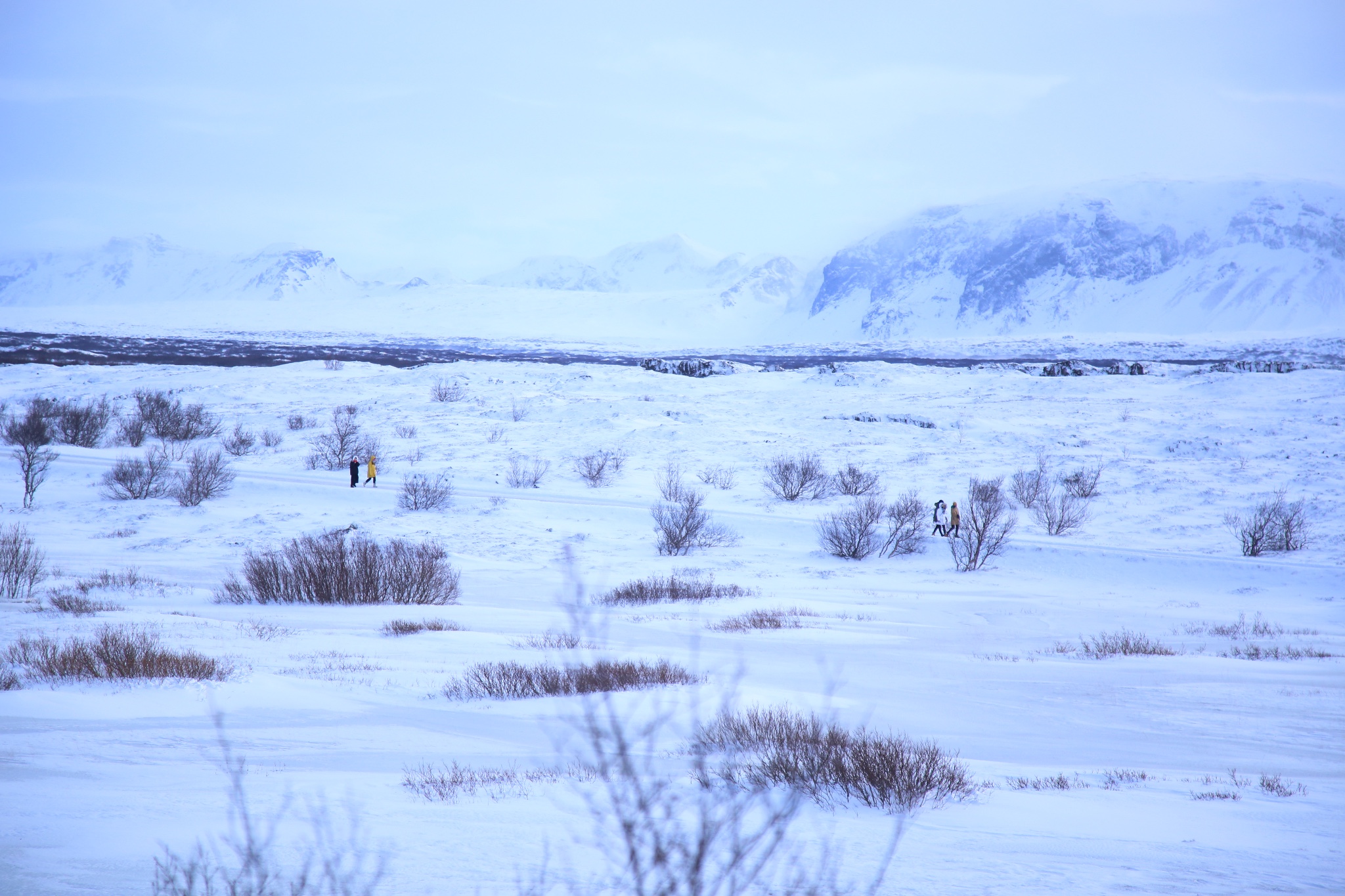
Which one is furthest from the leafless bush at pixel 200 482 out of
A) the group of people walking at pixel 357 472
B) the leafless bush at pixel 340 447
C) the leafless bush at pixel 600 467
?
the leafless bush at pixel 600 467

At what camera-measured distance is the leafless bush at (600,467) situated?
98.4 feet

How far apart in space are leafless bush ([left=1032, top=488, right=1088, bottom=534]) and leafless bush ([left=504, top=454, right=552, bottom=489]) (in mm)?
15709

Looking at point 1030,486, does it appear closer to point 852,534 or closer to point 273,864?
point 852,534

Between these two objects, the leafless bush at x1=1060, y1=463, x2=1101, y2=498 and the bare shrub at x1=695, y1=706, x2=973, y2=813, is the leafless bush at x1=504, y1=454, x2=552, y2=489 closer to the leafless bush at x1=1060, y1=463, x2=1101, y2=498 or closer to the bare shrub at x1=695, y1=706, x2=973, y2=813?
the leafless bush at x1=1060, y1=463, x2=1101, y2=498

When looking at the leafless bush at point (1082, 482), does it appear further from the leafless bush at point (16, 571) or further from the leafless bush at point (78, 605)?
the leafless bush at point (16, 571)

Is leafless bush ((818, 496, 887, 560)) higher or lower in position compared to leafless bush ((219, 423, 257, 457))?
lower

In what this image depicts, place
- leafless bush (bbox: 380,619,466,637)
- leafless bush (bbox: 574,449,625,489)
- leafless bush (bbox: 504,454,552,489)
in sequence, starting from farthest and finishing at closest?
1. leafless bush (bbox: 574,449,625,489)
2. leafless bush (bbox: 504,454,552,489)
3. leafless bush (bbox: 380,619,466,637)

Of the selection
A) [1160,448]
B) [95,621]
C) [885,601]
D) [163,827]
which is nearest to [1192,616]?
[885,601]

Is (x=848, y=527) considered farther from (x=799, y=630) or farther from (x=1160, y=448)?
(x=1160, y=448)

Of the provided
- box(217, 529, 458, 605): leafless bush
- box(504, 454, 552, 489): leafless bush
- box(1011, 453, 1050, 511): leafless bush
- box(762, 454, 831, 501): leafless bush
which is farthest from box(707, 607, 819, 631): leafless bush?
box(504, 454, 552, 489): leafless bush

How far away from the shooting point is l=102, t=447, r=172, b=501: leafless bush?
2584cm

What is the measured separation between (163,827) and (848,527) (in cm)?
1834

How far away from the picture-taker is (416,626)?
1166 cm

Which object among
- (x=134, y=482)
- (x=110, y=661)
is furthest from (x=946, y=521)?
(x=134, y=482)
